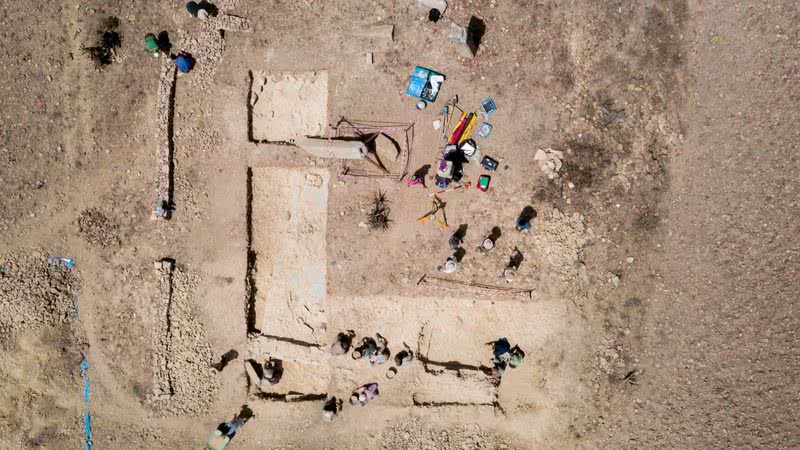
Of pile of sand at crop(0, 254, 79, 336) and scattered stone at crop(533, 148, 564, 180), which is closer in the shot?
scattered stone at crop(533, 148, 564, 180)

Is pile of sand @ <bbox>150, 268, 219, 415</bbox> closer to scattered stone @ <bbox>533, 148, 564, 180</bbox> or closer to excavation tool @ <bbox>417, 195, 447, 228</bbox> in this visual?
excavation tool @ <bbox>417, 195, 447, 228</bbox>

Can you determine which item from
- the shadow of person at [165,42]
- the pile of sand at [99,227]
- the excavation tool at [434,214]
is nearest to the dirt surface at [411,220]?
the pile of sand at [99,227]

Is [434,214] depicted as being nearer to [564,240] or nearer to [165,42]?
[564,240]

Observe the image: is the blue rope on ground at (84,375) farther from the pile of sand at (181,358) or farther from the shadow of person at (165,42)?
the shadow of person at (165,42)

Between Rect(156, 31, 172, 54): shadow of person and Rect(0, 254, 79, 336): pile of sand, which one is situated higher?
Rect(156, 31, 172, 54): shadow of person

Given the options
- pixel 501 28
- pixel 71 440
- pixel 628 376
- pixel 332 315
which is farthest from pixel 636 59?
pixel 71 440

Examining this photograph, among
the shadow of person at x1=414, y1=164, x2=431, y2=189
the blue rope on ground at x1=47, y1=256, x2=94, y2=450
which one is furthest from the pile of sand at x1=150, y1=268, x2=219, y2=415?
the shadow of person at x1=414, y1=164, x2=431, y2=189

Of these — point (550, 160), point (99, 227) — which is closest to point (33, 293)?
Result: point (99, 227)
